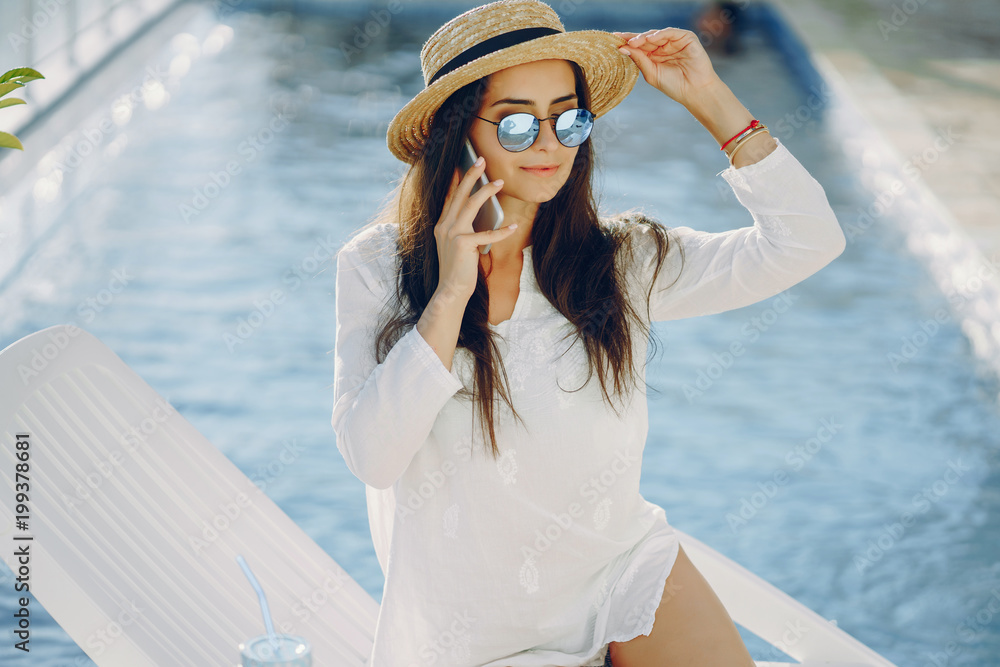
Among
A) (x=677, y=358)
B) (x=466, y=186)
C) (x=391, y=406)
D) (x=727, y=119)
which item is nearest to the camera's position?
(x=391, y=406)

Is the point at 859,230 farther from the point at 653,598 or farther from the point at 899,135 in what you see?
the point at 653,598

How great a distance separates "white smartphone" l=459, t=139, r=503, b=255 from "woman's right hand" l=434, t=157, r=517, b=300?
2.3 inches

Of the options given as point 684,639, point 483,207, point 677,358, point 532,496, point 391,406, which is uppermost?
point 483,207

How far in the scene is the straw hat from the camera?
77.2 inches

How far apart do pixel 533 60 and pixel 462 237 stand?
385mm

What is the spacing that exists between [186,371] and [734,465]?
2671 mm

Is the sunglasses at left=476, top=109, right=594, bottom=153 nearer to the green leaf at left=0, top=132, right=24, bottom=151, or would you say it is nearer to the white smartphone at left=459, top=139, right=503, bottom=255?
the white smartphone at left=459, top=139, right=503, bottom=255

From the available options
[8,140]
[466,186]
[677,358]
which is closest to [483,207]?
[466,186]

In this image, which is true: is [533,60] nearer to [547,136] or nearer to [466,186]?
[547,136]

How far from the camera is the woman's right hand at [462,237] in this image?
187 cm

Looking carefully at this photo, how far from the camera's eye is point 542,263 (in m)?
2.12

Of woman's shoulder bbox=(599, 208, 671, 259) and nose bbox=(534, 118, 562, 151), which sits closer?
Result: nose bbox=(534, 118, 562, 151)

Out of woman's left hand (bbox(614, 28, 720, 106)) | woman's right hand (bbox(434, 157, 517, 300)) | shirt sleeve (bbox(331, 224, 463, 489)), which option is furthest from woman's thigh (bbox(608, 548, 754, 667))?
woman's left hand (bbox(614, 28, 720, 106))

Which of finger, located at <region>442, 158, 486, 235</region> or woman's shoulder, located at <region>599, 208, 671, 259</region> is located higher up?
finger, located at <region>442, 158, 486, 235</region>
